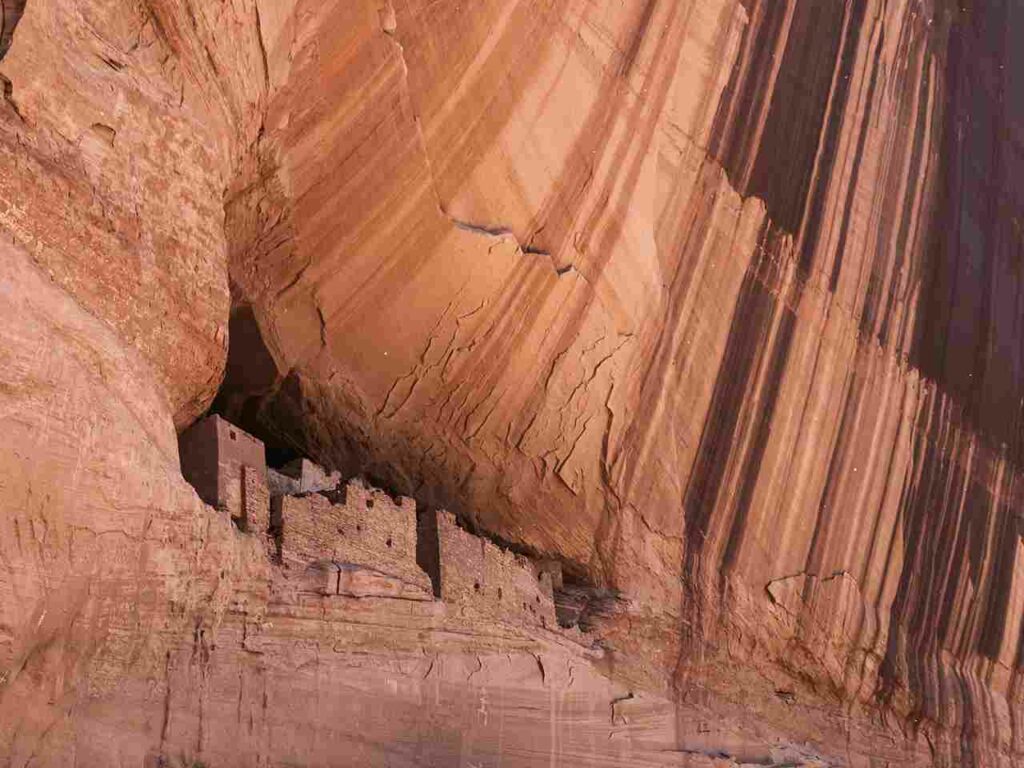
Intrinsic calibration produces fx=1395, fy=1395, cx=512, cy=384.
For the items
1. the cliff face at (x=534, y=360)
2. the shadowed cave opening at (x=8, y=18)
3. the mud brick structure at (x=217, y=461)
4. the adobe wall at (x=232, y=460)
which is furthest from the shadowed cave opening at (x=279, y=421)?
the shadowed cave opening at (x=8, y=18)

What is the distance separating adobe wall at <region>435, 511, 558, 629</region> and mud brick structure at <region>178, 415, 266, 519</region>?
1658mm

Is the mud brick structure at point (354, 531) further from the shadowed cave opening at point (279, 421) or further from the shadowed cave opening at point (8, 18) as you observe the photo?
the shadowed cave opening at point (8, 18)

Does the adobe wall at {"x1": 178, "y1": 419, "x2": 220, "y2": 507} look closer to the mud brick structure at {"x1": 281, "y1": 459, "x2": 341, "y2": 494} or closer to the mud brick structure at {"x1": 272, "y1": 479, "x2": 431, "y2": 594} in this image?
the mud brick structure at {"x1": 272, "y1": 479, "x2": 431, "y2": 594}

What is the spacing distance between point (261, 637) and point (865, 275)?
787 cm

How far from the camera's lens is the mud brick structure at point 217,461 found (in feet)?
23.0

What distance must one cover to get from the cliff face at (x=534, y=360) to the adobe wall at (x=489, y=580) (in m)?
0.22

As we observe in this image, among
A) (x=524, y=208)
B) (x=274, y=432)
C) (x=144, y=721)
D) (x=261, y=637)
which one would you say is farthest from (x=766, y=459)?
(x=144, y=721)

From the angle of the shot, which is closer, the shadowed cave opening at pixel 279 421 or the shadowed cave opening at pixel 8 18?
the shadowed cave opening at pixel 8 18

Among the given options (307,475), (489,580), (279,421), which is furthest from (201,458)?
(489,580)

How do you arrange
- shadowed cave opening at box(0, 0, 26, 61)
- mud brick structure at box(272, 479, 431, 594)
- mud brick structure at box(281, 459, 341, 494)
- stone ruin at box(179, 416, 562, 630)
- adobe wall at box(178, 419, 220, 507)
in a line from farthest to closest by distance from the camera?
mud brick structure at box(281, 459, 341, 494)
mud brick structure at box(272, 479, 431, 594)
stone ruin at box(179, 416, 562, 630)
adobe wall at box(178, 419, 220, 507)
shadowed cave opening at box(0, 0, 26, 61)

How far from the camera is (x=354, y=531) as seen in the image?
25.8 feet

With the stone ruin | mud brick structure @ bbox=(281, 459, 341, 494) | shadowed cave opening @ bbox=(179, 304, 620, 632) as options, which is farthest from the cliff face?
mud brick structure @ bbox=(281, 459, 341, 494)

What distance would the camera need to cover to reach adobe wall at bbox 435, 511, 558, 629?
869 cm

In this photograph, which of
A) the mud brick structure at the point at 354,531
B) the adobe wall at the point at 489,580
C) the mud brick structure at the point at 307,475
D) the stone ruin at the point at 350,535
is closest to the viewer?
the stone ruin at the point at 350,535
